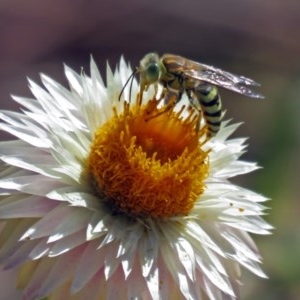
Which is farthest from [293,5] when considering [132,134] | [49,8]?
[132,134]

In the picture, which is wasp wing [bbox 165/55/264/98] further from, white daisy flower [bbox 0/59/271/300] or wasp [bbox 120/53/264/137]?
white daisy flower [bbox 0/59/271/300]

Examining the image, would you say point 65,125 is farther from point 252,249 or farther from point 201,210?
point 252,249

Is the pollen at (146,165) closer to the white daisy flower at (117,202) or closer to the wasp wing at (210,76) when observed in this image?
the white daisy flower at (117,202)

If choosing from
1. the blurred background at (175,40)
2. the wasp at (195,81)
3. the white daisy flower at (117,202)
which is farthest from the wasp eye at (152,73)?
the blurred background at (175,40)

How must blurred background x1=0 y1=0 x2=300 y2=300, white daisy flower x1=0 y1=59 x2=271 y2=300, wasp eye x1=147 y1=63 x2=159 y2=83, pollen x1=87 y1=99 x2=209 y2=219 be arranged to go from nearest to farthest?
1. white daisy flower x1=0 y1=59 x2=271 y2=300
2. pollen x1=87 y1=99 x2=209 y2=219
3. wasp eye x1=147 y1=63 x2=159 y2=83
4. blurred background x1=0 y1=0 x2=300 y2=300

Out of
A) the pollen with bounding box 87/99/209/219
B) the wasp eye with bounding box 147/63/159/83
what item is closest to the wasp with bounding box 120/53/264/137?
the wasp eye with bounding box 147/63/159/83

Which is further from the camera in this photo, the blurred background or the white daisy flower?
the blurred background

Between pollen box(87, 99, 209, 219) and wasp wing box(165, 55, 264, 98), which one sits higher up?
wasp wing box(165, 55, 264, 98)

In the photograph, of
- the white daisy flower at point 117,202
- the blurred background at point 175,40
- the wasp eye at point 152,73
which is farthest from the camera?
the blurred background at point 175,40

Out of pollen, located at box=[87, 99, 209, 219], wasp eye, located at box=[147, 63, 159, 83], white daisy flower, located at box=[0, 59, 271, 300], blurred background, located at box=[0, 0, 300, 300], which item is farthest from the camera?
blurred background, located at box=[0, 0, 300, 300]
